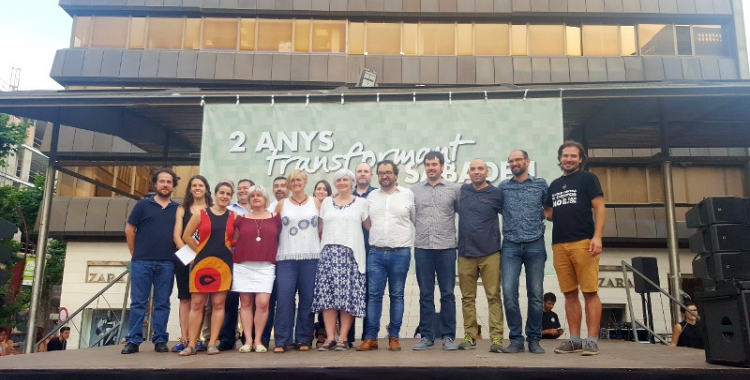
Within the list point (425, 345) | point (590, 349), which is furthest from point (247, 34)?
point (590, 349)

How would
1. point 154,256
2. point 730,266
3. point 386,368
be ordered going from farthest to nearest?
1. point 154,256
2. point 730,266
3. point 386,368

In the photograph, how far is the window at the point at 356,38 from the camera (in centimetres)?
1833

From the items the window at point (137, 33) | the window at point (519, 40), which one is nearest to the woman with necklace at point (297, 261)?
the window at point (519, 40)

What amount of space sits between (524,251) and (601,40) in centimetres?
1463

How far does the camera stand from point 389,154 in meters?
9.45

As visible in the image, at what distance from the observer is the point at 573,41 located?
18438mm

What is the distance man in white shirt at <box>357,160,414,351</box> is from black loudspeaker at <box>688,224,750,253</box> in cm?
258

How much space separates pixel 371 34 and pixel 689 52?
9160 mm

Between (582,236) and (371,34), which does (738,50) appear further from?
(582,236)

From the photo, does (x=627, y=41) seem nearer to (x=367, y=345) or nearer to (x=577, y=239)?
(x=577, y=239)

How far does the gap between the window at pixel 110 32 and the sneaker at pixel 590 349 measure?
54.5 feet

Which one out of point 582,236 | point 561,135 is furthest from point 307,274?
point 561,135

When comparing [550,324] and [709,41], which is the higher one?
[709,41]

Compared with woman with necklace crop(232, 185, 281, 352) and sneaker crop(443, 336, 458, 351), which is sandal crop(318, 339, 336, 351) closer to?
woman with necklace crop(232, 185, 281, 352)
